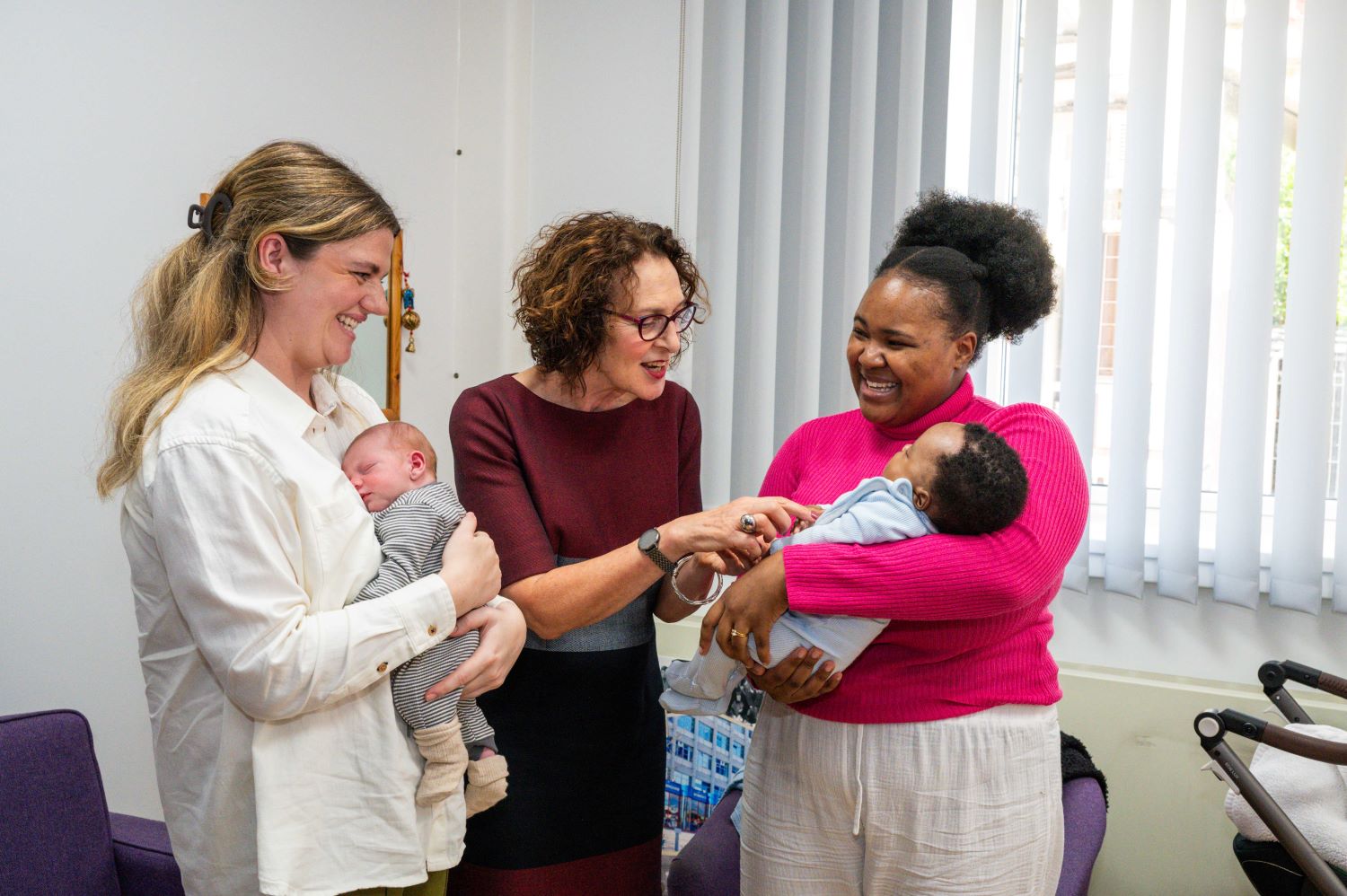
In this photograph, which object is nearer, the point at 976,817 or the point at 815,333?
the point at 976,817

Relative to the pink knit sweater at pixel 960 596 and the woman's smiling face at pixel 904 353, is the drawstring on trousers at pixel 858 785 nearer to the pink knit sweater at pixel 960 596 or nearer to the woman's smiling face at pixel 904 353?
the pink knit sweater at pixel 960 596

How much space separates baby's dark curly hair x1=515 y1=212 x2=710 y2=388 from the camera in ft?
5.27

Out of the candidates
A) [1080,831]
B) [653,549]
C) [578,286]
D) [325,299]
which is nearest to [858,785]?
[653,549]

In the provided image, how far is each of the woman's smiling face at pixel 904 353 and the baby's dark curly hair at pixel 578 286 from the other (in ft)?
1.11

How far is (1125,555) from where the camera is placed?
266cm

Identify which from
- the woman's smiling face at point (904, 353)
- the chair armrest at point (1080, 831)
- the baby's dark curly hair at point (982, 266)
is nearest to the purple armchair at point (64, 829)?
the woman's smiling face at point (904, 353)

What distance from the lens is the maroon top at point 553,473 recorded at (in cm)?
157

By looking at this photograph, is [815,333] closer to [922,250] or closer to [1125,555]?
[1125,555]

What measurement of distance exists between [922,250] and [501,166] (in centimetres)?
209

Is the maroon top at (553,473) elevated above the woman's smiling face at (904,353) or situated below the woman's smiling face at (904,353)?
below

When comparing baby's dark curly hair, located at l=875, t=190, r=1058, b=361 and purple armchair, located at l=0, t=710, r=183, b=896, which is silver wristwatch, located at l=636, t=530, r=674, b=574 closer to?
baby's dark curly hair, located at l=875, t=190, r=1058, b=361

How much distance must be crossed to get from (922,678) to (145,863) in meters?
1.37

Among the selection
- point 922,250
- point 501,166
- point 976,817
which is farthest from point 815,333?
point 976,817

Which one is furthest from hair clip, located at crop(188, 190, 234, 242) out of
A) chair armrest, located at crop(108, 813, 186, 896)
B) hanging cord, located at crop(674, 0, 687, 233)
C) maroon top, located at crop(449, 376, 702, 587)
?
hanging cord, located at crop(674, 0, 687, 233)
